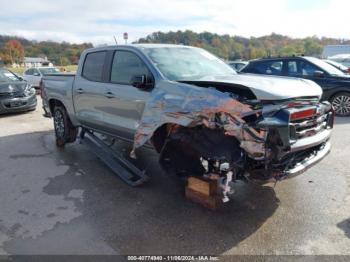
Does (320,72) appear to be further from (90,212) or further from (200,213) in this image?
(90,212)

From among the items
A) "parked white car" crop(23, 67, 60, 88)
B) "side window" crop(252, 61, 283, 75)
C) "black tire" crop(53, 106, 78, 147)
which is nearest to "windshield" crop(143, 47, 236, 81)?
"black tire" crop(53, 106, 78, 147)

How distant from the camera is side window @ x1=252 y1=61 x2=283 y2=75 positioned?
9.87 meters

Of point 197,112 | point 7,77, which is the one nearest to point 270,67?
point 197,112

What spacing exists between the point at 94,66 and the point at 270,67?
5.90 metres

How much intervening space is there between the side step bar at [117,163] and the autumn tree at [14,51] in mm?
86833

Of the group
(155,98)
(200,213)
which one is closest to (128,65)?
(155,98)

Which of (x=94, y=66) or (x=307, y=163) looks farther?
(x=94, y=66)

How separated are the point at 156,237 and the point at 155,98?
5.44 feet

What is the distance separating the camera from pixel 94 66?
5898 millimetres

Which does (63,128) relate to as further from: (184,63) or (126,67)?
(184,63)

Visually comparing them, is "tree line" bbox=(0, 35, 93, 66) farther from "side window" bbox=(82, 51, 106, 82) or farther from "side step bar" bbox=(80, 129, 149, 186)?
"side step bar" bbox=(80, 129, 149, 186)

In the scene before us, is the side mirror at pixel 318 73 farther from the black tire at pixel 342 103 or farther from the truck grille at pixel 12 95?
the truck grille at pixel 12 95

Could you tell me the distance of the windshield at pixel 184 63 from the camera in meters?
4.55

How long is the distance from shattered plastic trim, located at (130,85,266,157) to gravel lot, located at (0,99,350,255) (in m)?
0.87
